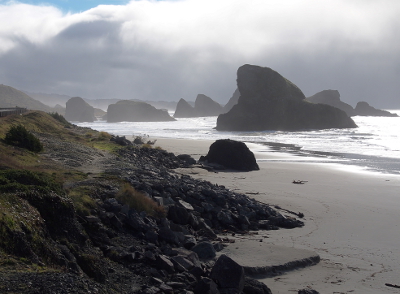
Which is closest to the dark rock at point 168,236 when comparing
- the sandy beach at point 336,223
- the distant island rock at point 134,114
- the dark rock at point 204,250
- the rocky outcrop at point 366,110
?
the dark rock at point 204,250

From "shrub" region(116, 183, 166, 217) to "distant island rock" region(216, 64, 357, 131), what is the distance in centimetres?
8808

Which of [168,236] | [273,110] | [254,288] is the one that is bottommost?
[254,288]

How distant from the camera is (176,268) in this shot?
6.57 m

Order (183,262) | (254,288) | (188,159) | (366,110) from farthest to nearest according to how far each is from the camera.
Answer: (366,110)
(188,159)
(183,262)
(254,288)

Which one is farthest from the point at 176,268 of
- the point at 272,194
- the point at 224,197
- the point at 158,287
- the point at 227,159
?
the point at 227,159

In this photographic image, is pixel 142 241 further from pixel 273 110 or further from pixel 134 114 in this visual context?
pixel 134 114

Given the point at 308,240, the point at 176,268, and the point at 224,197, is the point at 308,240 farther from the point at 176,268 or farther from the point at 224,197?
the point at 176,268

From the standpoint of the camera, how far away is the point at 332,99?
192 metres

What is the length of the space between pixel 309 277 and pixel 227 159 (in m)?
14.8

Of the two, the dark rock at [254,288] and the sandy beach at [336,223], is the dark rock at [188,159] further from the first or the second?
the dark rock at [254,288]

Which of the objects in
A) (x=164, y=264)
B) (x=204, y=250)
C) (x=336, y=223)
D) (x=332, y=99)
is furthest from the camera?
(x=332, y=99)

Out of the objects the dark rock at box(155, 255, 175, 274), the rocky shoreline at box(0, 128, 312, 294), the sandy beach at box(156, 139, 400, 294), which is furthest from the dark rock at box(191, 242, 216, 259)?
the sandy beach at box(156, 139, 400, 294)

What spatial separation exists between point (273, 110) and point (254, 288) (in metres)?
97.6

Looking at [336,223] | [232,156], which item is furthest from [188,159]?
[336,223]
